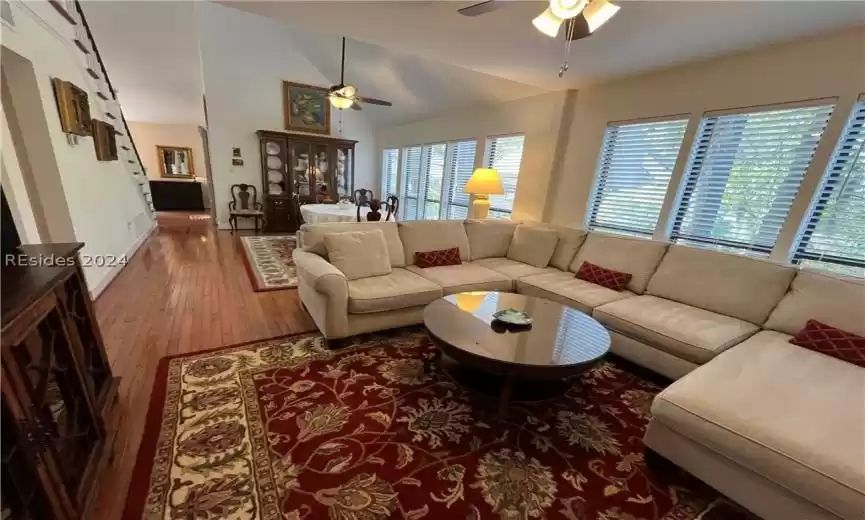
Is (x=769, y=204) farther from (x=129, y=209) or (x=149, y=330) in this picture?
(x=129, y=209)

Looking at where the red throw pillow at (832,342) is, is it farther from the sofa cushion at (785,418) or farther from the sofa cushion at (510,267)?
the sofa cushion at (510,267)

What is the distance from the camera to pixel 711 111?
2799 millimetres

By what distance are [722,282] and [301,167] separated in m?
6.85

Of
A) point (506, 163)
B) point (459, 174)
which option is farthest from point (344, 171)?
point (506, 163)

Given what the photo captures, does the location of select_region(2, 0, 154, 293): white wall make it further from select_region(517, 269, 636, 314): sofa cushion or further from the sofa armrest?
select_region(517, 269, 636, 314): sofa cushion

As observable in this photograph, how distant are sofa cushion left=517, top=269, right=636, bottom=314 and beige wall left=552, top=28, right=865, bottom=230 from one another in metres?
1.13

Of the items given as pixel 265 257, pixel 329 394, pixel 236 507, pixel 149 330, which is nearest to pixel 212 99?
pixel 265 257

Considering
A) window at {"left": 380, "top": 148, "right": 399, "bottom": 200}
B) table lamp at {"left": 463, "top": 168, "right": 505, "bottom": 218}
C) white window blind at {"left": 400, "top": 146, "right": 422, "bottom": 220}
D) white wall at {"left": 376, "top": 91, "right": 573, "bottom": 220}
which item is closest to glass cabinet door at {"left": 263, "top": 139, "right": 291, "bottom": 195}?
window at {"left": 380, "top": 148, "right": 399, "bottom": 200}

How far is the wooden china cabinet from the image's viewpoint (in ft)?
21.7

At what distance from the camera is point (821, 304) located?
2.04m

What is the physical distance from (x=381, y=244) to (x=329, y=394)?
132 centimetres

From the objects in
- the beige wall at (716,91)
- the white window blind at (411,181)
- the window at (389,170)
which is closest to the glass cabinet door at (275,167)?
the window at (389,170)

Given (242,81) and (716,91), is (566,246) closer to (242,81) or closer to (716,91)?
(716,91)

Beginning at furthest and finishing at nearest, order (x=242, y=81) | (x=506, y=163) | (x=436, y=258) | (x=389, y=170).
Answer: (x=389, y=170) < (x=242, y=81) < (x=506, y=163) < (x=436, y=258)
